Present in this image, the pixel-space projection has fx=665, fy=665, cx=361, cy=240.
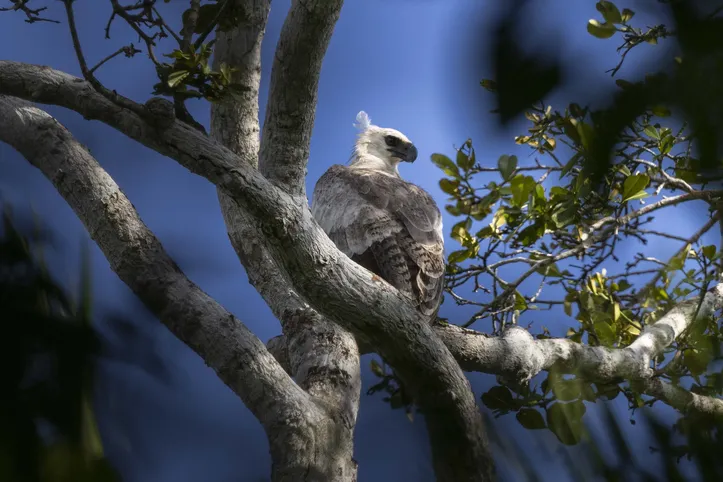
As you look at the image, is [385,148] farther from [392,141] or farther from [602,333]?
[602,333]

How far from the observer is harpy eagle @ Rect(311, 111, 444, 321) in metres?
3.99

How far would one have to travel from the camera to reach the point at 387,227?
13.9 feet

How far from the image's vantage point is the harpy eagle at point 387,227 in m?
3.99

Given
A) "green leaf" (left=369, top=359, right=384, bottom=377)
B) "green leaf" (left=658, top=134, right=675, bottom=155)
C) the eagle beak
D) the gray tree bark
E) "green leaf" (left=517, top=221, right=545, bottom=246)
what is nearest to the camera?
"green leaf" (left=658, top=134, right=675, bottom=155)

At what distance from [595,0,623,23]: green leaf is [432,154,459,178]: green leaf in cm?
369

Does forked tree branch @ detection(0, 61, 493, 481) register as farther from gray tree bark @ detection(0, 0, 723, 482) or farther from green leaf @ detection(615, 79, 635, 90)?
green leaf @ detection(615, 79, 635, 90)

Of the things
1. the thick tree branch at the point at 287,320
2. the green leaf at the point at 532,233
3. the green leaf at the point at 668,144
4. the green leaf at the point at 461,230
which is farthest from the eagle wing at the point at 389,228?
the green leaf at the point at 668,144

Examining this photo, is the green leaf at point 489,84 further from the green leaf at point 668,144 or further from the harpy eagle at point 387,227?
the harpy eagle at point 387,227

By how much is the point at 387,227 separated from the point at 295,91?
61.7 inches

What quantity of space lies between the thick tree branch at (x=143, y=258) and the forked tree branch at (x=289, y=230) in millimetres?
157

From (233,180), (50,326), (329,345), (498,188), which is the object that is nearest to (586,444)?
(50,326)

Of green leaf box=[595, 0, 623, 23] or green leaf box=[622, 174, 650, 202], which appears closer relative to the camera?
green leaf box=[595, 0, 623, 23]

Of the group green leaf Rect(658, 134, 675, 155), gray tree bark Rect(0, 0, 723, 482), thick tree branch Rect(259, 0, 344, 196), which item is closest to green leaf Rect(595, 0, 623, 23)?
green leaf Rect(658, 134, 675, 155)

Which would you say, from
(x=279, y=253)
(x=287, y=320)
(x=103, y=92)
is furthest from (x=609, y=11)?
(x=287, y=320)
